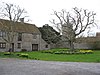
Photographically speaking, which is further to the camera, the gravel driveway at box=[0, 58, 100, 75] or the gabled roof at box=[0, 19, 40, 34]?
the gabled roof at box=[0, 19, 40, 34]

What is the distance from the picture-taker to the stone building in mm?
57975

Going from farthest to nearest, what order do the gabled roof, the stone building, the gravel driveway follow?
1. the gabled roof
2. the stone building
3. the gravel driveway

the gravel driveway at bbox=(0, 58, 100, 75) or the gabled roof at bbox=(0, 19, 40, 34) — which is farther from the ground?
the gabled roof at bbox=(0, 19, 40, 34)

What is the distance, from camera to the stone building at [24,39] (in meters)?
58.0

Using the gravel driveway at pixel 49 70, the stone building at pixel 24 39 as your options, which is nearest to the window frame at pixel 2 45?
the stone building at pixel 24 39

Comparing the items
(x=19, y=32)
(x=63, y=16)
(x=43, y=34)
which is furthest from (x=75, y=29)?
(x=43, y=34)

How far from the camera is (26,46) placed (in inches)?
2463

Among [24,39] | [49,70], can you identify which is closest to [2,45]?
[24,39]

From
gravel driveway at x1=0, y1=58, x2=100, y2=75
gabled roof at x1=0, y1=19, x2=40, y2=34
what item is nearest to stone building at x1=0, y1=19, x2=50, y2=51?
gabled roof at x1=0, y1=19, x2=40, y2=34

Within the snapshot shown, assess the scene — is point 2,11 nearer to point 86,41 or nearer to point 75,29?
point 75,29

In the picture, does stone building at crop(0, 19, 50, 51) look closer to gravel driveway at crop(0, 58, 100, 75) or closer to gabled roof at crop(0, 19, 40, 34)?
gabled roof at crop(0, 19, 40, 34)

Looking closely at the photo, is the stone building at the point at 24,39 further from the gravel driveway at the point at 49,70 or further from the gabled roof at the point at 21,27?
the gravel driveway at the point at 49,70

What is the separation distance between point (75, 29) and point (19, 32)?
56.7 feet

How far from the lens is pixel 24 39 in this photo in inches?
2446
